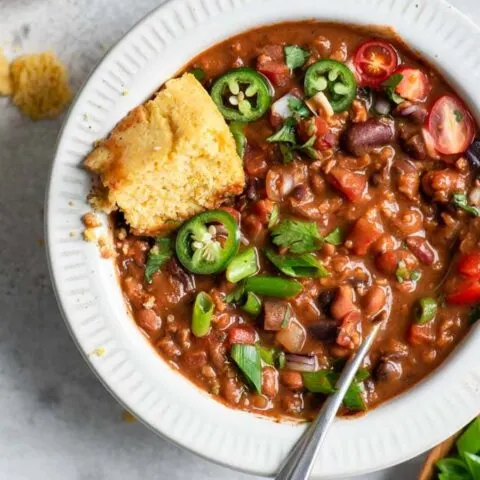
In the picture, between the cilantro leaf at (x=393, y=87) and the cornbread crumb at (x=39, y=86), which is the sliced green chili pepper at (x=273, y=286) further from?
the cornbread crumb at (x=39, y=86)

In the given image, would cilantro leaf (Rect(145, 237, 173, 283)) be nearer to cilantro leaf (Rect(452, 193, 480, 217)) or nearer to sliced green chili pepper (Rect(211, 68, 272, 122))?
sliced green chili pepper (Rect(211, 68, 272, 122))

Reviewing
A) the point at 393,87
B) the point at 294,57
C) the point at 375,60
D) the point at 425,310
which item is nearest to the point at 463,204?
the point at 425,310

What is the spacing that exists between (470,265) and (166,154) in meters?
1.47

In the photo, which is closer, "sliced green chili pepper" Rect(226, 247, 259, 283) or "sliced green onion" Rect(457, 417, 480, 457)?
"sliced green chili pepper" Rect(226, 247, 259, 283)

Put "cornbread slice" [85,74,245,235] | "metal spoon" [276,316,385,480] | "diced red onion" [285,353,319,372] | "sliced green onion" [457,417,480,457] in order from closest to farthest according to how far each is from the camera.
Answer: "cornbread slice" [85,74,245,235]
"metal spoon" [276,316,385,480]
"diced red onion" [285,353,319,372]
"sliced green onion" [457,417,480,457]

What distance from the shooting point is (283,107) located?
405 centimetres

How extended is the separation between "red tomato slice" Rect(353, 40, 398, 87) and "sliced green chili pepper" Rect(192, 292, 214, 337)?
1.25 m

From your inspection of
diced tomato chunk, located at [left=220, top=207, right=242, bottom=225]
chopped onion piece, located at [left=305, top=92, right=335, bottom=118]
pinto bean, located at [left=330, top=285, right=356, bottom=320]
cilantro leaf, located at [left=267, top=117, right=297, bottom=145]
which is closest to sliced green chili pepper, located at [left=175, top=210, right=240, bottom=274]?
diced tomato chunk, located at [left=220, top=207, right=242, bottom=225]

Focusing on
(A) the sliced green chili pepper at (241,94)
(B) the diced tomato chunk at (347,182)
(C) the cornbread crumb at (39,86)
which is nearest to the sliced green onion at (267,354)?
(B) the diced tomato chunk at (347,182)

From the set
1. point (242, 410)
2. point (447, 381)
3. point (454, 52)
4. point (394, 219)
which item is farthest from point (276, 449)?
point (454, 52)

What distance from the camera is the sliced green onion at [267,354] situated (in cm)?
409

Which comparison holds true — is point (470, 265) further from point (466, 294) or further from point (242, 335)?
point (242, 335)

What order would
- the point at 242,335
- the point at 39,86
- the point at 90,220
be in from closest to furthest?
the point at 90,220, the point at 242,335, the point at 39,86

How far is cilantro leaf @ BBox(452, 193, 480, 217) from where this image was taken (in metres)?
4.05
